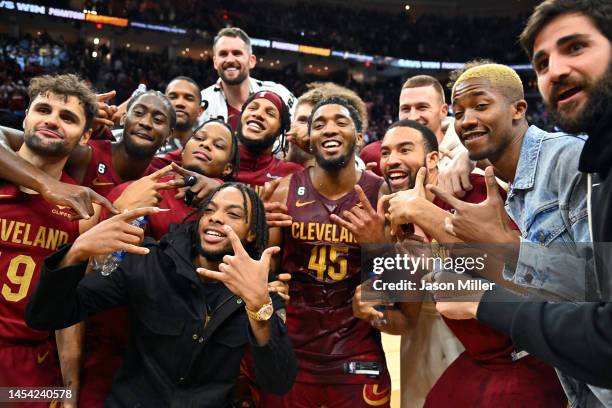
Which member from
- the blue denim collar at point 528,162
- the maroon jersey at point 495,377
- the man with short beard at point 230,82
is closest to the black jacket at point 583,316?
the blue denim collar at point 528,162

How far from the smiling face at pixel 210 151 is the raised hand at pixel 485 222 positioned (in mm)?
1777

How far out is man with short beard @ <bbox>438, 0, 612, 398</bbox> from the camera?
1318 millimetres

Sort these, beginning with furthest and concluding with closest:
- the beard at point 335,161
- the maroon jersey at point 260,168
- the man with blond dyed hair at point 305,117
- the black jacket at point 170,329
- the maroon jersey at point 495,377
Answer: the man with blond dyed hair at point 305,117 < the maroon jersey at point 260,168 < the beard at point 335,161 < the maroon jersey at point 495,377 < the black jacket at point 170,329

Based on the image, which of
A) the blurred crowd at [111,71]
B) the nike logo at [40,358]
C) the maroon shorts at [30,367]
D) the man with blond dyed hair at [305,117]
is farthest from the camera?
the blurred crowd at [111,71]

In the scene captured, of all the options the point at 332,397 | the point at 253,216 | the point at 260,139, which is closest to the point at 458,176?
the point at 253,216

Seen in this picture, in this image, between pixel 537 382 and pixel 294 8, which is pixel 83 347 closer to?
pixel 537 382

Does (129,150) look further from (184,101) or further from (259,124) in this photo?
(184,101)

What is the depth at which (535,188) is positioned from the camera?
205 cm

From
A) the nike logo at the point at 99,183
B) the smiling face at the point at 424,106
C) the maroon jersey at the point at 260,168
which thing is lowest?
the nike logo at the point at 99,183

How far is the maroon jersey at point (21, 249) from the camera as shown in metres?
2.65

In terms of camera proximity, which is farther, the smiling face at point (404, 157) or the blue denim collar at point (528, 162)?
the smiling face at point (404, 157)

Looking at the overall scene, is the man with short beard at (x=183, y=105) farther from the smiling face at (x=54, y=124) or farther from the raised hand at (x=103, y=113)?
the smiling face at (x=54, y=124)

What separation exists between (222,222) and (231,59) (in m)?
3.28

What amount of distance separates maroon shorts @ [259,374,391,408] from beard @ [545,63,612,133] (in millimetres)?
1939
